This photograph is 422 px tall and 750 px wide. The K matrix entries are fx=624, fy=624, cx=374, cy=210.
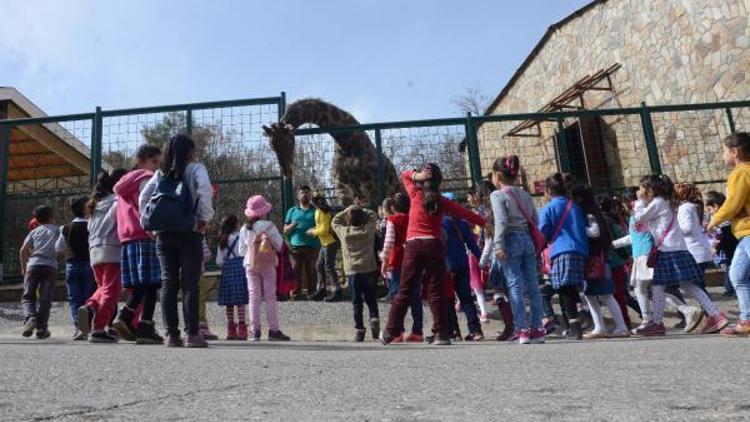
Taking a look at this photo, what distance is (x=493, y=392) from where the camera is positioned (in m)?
2.11

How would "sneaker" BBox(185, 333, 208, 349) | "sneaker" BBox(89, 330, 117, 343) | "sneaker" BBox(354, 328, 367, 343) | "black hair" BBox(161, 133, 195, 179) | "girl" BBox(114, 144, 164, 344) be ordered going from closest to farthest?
"sneaker" BBox(185, 333, 208, 349), "black hair" BBox(161, 133, 195, 179), "girl" BBox(114, 144, 164, 344), "sneaker" BBox(89, 330, 117, 343), "sneaker" BBox(354, 328, 367, 343)

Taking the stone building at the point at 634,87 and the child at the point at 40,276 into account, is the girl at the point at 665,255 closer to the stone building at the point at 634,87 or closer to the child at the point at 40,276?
the stone building at the point at 634,87

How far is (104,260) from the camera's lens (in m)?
5.60

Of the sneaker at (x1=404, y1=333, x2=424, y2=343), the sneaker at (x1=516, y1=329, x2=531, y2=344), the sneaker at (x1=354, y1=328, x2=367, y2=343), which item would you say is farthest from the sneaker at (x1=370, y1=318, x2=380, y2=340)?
the sneaker at (x1=516, y1=329, x2=531, y2=344)

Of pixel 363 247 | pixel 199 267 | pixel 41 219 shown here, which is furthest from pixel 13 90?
pixel 199 267

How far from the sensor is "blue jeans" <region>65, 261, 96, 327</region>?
6.67 metres

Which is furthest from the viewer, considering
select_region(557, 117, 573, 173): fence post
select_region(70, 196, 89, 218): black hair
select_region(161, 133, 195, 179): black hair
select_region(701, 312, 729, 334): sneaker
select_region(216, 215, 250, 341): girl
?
select_region(557, 117, 573, 173): fence post

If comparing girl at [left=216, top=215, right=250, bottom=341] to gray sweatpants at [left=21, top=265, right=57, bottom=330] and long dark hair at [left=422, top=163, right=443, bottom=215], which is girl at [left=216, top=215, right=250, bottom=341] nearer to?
gray sweatpants at [left=21, top=265, right=57, bottom=330]

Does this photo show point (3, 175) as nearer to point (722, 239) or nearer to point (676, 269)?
point (676, 269)

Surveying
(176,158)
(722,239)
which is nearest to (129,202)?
(176,158)

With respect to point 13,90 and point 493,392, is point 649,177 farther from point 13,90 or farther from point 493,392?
point 13,90

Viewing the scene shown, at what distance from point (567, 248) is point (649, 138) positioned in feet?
14.5

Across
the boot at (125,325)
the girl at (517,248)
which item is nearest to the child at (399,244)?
the girl at (517,248)

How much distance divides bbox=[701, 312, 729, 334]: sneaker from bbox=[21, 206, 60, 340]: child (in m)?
6.77
